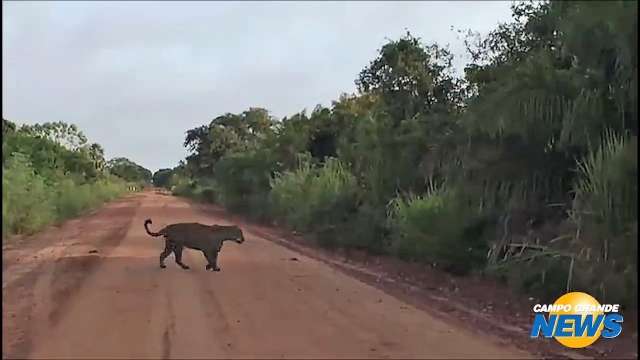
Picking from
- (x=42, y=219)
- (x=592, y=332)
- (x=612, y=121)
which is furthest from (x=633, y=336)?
(x=42, y=219)

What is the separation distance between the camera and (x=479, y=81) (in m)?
16.3

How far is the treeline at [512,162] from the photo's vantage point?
9289mm

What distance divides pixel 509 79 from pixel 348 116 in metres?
21.2

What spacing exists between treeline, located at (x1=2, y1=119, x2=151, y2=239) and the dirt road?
155 cm

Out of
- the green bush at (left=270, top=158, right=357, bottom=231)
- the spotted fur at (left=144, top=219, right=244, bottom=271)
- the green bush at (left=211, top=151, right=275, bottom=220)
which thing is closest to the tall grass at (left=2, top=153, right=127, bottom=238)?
the spotted fur at (left=144, top=219, right=244, bottom=271)

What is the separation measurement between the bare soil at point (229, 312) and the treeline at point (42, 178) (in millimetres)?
1508

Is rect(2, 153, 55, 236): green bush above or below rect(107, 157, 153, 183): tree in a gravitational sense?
below

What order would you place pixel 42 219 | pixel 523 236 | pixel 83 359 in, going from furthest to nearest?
pixel 42 219 → pixel 523 236 → pixel 83 359

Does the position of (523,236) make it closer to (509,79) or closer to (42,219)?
(509,79)

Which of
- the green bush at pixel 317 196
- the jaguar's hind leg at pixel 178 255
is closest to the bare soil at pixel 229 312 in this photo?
the jaguar's hind leg at pixel 178 255

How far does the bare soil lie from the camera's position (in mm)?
7941

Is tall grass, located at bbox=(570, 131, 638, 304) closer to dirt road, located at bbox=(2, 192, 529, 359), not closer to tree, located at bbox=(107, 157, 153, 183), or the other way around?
dirt road, located at bbox=(2, 192, 529, 359)

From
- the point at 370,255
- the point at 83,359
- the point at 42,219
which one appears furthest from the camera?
the point at 42,219

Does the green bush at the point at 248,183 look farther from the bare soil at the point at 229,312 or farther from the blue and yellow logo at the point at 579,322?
the blue and yellow logo at the point at 579,322
